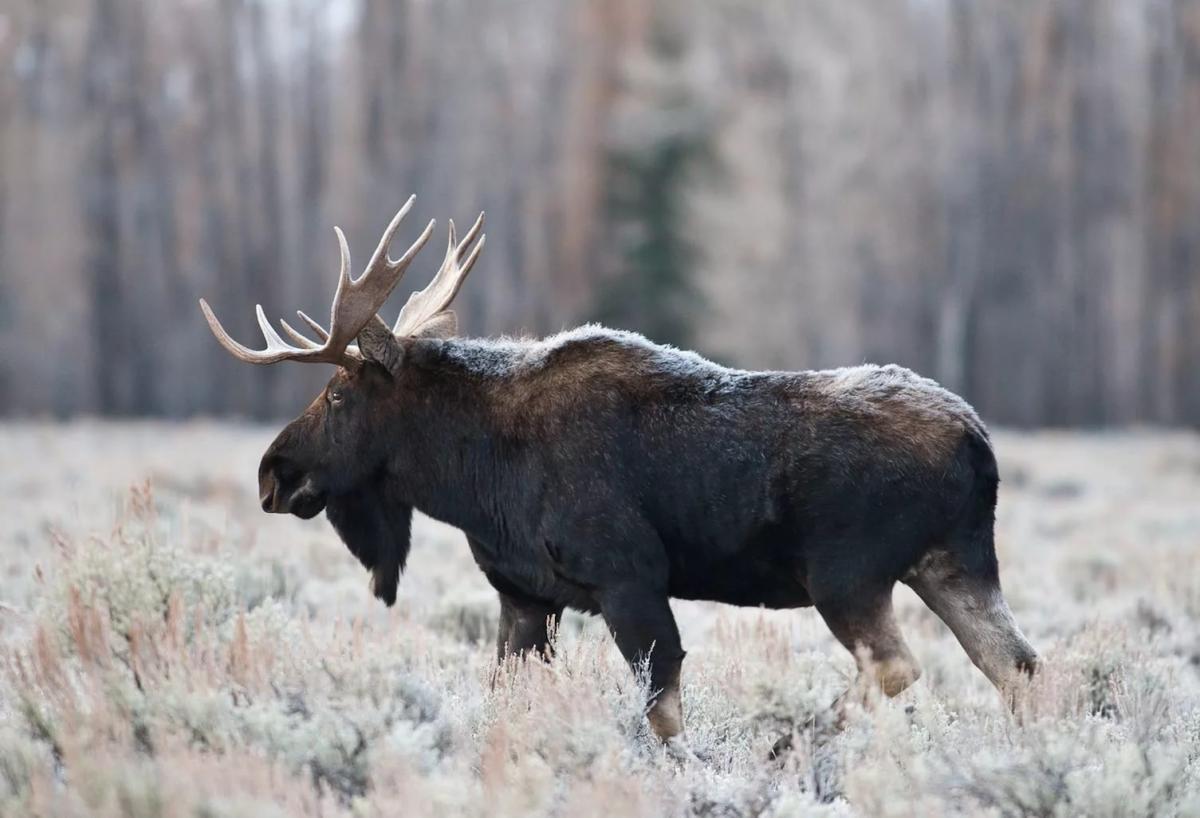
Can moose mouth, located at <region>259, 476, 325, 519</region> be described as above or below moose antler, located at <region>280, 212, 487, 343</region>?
below

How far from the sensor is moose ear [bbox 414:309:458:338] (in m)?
6.73

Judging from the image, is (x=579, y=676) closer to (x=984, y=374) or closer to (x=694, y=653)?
(x=694, y=653)

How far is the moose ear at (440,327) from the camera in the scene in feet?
22.1

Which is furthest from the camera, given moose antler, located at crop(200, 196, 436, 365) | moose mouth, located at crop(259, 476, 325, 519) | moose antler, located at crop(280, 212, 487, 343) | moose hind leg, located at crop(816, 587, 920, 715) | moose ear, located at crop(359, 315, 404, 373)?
moose antler, located at crop(280, 212, 487, 343)

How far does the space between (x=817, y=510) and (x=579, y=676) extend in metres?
1.13

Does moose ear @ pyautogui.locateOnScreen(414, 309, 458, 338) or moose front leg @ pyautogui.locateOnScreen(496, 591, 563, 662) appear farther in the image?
moose ear @ pyautogui.locateOnScreen(414, 309, 458, 338)

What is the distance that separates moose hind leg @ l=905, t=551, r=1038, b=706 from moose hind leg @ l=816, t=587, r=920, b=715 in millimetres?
267

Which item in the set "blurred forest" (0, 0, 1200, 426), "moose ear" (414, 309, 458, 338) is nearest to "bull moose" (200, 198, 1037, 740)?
"moose ear" (414, 309, 458, 338)

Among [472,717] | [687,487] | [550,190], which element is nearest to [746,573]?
[687,487]

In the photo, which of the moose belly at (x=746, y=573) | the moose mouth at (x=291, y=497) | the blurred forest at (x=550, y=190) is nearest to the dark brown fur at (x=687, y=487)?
the moose belly at (x=746, y=573)

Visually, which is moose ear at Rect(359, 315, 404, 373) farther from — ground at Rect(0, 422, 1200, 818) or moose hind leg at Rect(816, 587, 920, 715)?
moose hind leg at Rect(816, 587, 920, 715)

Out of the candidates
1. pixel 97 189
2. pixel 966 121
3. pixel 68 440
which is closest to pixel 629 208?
pixel 966 121

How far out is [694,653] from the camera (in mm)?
7535

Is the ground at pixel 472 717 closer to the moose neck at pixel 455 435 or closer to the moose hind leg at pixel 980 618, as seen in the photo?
the moose hind leg at pixel 980 618
